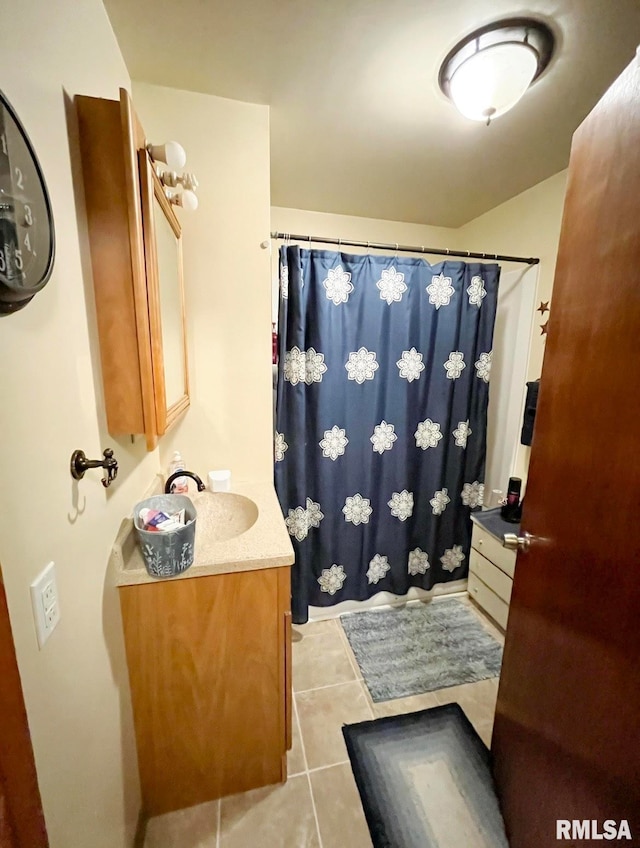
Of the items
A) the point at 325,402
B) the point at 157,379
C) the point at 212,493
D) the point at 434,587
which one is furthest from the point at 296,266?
the point at 434,587

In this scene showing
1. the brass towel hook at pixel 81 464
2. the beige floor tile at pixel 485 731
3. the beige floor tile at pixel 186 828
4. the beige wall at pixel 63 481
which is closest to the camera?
the beige wall at pixel 63 481

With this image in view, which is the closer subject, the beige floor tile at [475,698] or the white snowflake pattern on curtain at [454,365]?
the beige floor tile at [475,698]

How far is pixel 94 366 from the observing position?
2.59 ft

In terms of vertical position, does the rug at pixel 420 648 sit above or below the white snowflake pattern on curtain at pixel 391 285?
below

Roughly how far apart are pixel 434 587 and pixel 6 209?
2.38m

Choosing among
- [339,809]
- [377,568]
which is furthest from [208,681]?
[377,568]

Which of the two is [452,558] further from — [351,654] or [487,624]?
[351,654]

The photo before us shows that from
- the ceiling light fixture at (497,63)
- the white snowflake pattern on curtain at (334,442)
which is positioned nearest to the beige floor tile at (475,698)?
the white snowflake pattern on curtain at (334,442)

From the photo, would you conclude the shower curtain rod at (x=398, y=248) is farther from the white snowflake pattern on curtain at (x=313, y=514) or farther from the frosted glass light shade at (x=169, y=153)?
the white snowflake pattern on curtain at (x=313, y=514)

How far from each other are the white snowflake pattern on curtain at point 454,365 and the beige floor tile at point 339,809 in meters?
1.76

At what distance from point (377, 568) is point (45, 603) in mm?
1651

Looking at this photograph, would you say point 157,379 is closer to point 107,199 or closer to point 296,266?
point 107,199

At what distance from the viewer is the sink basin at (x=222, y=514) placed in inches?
52.1

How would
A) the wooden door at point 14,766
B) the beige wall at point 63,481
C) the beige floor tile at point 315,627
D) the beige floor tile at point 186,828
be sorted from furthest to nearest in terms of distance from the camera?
the beige floor tile at point 315,627 → the beige floor tile at point 186,828 → the beige wall at point 63,481 → the wooden door at point 14,766
